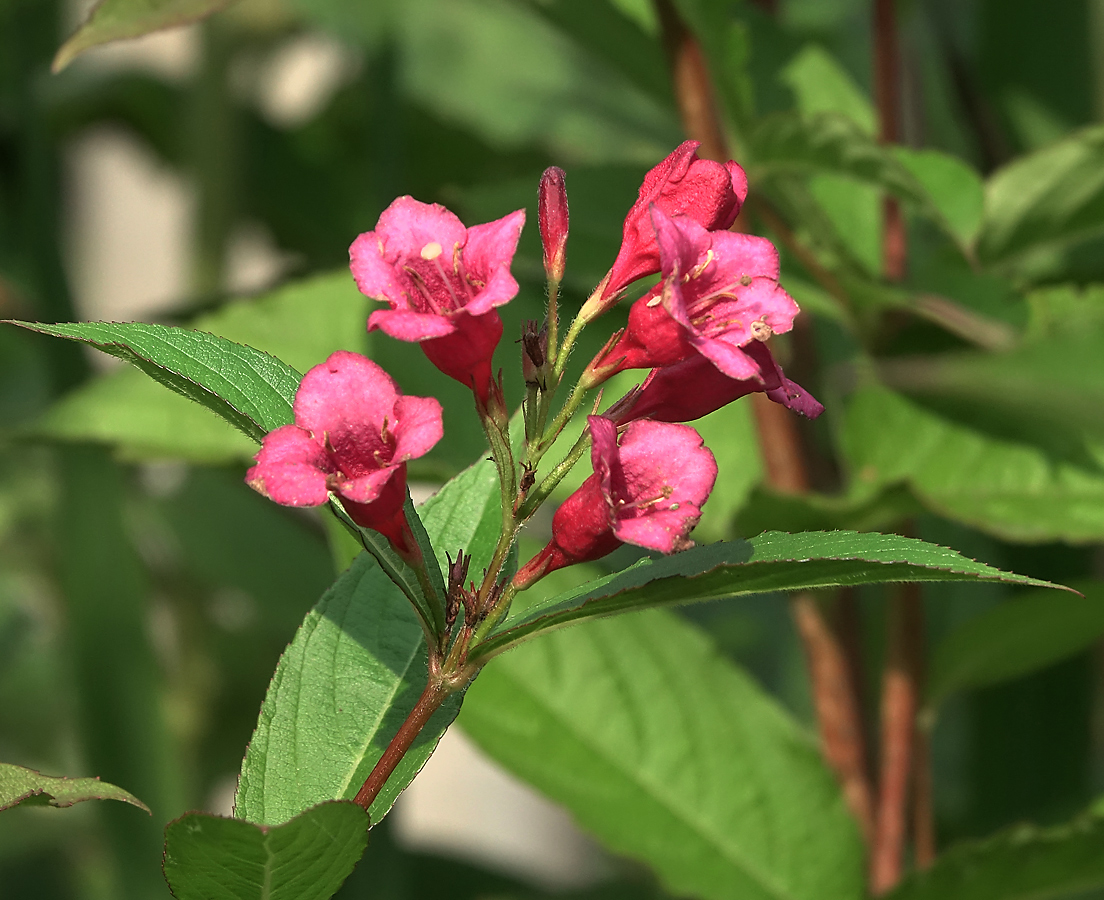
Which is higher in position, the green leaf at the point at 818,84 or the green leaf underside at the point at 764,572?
the green leaf underside at the point at 764,572

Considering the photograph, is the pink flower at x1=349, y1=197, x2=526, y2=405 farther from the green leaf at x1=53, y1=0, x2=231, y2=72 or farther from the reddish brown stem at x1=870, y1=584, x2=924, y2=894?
the reddish brown stem at x1=870, y1=584, x2=924, y2=894

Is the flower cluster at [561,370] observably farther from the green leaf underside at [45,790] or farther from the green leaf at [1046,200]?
the green leaf at [1046,200]

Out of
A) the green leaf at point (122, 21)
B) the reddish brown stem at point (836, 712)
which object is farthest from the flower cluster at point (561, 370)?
the reddish brown stem at point (836, 712)

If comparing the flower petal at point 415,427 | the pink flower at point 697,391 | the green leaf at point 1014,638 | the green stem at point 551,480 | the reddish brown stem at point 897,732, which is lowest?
the reddish brown stem at point 897,732

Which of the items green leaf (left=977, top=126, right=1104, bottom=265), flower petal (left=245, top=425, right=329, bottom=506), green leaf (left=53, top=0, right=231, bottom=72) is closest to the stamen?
flower petal (left=245, top=425, right=329, bottom=506)

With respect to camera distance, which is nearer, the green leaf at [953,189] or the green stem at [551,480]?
the green stem at [551,480]

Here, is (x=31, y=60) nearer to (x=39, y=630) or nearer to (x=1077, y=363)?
(x=1077, y=363)

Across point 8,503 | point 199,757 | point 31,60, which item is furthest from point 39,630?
point 31,60
